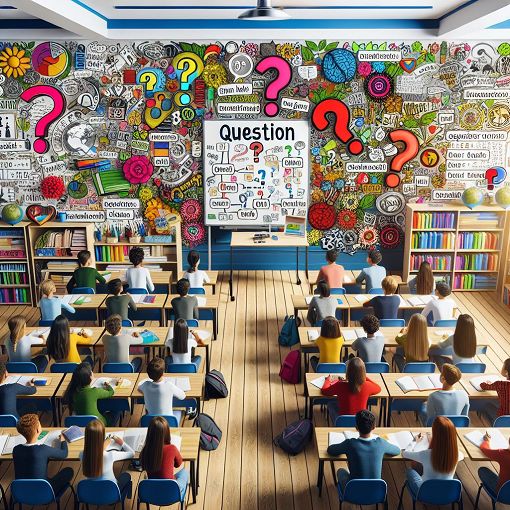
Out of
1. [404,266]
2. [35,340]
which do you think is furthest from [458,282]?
[35,340]

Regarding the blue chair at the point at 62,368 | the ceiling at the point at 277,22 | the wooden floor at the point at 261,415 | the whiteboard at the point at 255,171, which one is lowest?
the wooden floor at the point at 261,415

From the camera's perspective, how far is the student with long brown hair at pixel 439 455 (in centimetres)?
438

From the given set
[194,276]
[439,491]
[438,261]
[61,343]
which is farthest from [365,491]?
[438,261]

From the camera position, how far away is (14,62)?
9.73 m

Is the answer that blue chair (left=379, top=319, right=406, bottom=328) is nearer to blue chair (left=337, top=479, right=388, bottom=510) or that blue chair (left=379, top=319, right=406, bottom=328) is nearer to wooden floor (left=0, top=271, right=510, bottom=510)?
wooden floor (left=0, top=271, right=510, bottom=510)

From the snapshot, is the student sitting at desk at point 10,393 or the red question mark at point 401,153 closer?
the student sitting at desk at point 10,393

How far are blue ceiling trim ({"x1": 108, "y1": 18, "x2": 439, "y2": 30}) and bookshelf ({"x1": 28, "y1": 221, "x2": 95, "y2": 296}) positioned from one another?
10.2ft

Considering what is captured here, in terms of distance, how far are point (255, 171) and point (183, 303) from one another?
3671 millimetres

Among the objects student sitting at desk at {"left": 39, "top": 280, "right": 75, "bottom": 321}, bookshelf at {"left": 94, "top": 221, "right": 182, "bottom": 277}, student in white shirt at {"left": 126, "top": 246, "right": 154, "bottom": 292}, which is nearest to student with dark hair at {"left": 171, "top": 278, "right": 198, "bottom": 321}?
student in white shirt at {"left": 126, "top": 246, "right": 154, "bottom": 292}

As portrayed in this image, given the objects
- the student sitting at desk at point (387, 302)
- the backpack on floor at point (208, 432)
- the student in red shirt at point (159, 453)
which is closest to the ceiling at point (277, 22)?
the student sitting at desk at point (387, 302)

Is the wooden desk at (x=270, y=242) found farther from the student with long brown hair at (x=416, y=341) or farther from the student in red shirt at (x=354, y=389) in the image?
the student in red shirt at (x=354, y=389)

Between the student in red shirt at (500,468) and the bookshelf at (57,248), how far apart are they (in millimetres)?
6692

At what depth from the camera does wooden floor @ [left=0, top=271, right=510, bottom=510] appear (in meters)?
5.38

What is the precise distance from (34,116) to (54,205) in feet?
4.71
